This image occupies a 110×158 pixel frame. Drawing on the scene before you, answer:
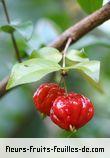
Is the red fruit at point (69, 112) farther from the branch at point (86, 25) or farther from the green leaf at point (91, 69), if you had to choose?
the branch at point (86, 25)

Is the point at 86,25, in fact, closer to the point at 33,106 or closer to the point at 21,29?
the point at 21,29

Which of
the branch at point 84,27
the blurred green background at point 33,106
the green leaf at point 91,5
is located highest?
the green leaf at point 91,5

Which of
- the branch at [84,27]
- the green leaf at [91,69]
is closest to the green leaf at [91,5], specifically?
the branch at [84,27]

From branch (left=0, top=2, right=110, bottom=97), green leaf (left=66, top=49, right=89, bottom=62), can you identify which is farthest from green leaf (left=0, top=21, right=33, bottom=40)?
green leaf (left=66, top=49, right=89, bottom=62)

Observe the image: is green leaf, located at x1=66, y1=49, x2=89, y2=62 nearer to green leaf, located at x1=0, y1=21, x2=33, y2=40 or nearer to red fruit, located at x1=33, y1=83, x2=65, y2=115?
red fruit, located at x1=33, y1=83, x2=65, y2=115

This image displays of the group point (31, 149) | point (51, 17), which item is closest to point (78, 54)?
point (31, 149)

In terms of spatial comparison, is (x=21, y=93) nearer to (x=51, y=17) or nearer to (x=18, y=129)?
(x=18, y=129)
